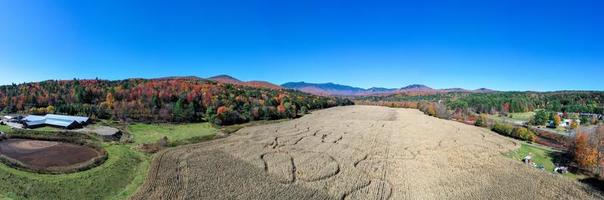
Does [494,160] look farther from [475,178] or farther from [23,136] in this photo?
[23,136]

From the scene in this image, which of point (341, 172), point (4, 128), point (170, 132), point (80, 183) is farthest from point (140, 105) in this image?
point (341, 172)

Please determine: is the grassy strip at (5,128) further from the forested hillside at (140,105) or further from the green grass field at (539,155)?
the green grass field at (539,155)

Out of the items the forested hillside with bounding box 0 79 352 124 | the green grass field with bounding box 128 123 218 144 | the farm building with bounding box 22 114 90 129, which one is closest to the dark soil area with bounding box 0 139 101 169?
the green grass field with bounding box 128 123 218 144

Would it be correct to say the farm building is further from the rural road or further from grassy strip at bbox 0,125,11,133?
the rural road

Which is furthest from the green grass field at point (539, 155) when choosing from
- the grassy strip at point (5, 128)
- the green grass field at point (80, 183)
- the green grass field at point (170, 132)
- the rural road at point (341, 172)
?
the grassy strip at point (5, 128)

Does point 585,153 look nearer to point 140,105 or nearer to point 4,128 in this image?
point 140,105

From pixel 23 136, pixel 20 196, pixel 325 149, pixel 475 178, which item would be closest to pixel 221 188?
pixel 20 196
